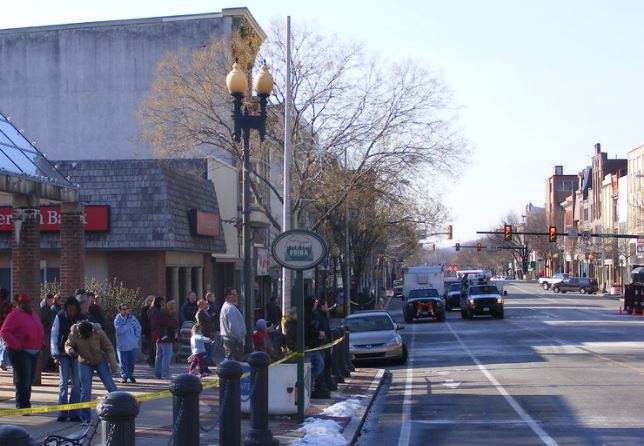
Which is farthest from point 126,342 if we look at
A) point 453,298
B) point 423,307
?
point 453,298

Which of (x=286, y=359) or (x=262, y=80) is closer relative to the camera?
(x=286, y=359)

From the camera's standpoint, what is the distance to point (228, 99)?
30.8m

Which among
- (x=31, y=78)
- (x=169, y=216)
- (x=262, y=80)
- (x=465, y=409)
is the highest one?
(x=31, y=78)

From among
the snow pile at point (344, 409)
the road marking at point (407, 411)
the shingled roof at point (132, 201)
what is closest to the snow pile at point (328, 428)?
the snow pile at point (344, 409)

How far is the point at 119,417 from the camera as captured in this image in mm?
6453

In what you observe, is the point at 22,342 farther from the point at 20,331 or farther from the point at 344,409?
the point at 344,409

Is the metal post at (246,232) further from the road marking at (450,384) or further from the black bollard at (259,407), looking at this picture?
the black bollard at (259,407)

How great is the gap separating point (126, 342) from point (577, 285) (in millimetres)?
77883

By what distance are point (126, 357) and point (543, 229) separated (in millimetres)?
131961

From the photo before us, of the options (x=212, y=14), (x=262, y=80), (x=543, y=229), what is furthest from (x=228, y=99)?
(x=543, y=229)

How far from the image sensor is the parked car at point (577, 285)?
90.8m

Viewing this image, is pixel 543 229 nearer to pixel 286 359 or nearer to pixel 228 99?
pixel 228 99

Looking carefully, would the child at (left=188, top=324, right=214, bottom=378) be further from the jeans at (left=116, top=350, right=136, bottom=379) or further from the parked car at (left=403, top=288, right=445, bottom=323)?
the parked car at (left=403, top=288, right=445, bottom=323)

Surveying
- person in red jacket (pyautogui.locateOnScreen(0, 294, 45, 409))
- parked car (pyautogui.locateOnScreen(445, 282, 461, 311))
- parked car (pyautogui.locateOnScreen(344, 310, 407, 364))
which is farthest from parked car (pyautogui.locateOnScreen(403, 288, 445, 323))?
person in red jacket (pyautogui.locateOnScreen(0, 294, 45, 409))
